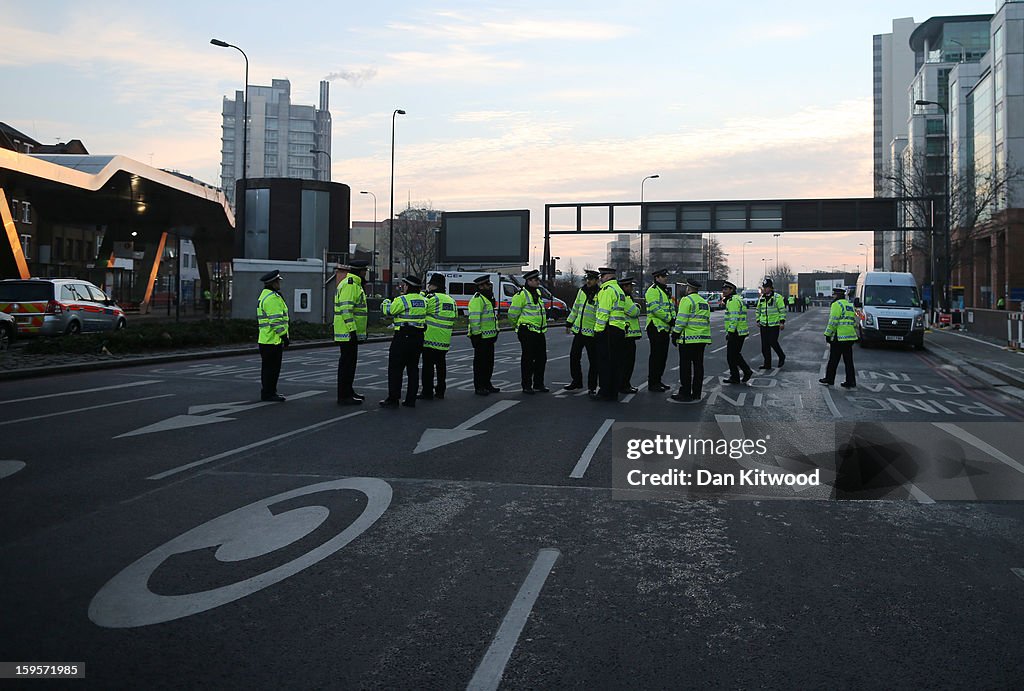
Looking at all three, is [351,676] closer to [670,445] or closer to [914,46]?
[670,445]

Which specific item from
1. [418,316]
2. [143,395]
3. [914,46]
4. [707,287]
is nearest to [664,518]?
[418,316]

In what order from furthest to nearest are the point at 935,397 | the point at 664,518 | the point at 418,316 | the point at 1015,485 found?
the point at 935,397 < the point at 418,316 < the point at 1015,485 < the point at 664,518

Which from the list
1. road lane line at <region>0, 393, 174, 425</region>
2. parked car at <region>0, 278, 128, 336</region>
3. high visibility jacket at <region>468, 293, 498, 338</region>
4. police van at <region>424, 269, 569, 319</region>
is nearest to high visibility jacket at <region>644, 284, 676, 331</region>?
high visibility jacket at <region>468, 293, 498, 338</region>

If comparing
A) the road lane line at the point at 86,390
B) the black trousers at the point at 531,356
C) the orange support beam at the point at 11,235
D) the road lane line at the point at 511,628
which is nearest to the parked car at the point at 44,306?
the orange support beam at the point at 11,235

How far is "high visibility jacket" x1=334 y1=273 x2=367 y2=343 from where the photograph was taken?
13.4m

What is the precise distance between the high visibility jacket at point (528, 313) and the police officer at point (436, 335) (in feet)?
5.39

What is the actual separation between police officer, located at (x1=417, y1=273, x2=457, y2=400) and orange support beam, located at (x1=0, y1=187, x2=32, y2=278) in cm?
2442

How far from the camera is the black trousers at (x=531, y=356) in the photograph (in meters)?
15.7

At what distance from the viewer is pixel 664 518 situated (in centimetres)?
689

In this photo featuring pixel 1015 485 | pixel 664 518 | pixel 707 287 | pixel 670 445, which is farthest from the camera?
pixel 707 287

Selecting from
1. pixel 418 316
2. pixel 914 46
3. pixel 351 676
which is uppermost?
pixel 914 46

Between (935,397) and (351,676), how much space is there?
13.8 metres

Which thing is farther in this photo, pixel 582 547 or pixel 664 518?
pixel 664 518

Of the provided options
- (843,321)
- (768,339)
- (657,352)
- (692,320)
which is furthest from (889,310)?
(692,320)
